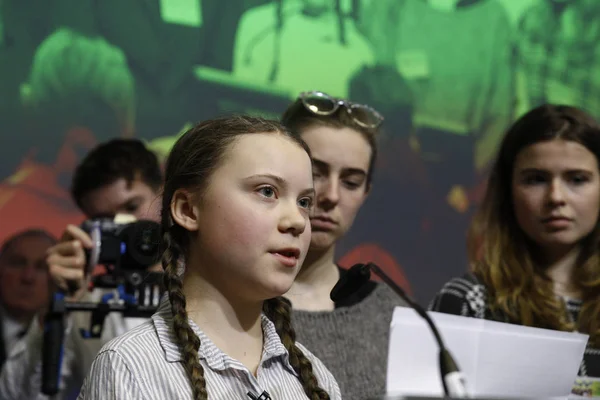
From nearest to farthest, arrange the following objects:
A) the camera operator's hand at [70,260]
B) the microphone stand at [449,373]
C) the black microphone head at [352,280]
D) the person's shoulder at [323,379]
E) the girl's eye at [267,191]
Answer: the microphone stand at [449,373], the black microphone head at [352,280], the girl's eye at [267,191], the person's shoulder at [323,379], the camera operator's hand at [70,260]

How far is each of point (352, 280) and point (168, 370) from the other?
332 mm

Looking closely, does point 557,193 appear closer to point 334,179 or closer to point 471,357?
point 334,179

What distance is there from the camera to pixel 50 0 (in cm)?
323

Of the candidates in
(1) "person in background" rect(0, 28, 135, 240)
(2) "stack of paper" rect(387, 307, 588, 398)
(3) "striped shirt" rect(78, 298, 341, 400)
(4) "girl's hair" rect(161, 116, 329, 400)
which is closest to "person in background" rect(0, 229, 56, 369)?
(1) "person in background" rect(0, 28, 135, 240)

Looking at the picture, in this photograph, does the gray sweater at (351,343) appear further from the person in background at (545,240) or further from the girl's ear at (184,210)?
the girl's ear at (184,210)

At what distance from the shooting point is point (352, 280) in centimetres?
133

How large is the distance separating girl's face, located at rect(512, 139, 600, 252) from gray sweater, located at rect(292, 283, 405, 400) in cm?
47

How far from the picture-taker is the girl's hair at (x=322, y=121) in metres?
2.15

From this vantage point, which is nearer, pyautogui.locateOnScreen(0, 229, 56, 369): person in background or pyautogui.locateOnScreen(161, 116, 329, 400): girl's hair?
pyautogui.locateOnScreen(161, 116, 329, 400): girl's hair

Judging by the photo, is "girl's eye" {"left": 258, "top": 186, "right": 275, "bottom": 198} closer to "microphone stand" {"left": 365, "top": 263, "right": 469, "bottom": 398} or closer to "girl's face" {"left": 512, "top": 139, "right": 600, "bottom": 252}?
"microphone stand" {"left": 365, "top": 263, "right": 469, "bottom": 398}

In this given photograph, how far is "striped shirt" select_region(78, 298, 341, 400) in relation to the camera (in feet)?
4.36

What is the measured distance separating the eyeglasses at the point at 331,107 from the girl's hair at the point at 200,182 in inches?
22.5

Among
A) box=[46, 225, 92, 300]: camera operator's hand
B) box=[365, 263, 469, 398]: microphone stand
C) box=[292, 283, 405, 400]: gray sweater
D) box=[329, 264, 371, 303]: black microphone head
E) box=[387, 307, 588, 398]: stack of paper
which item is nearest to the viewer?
box=[365, 263, 469, 398]: microphone stand

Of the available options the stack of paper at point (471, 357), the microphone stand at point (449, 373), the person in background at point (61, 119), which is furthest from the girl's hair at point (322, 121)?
the person in background at point (61, 119)
